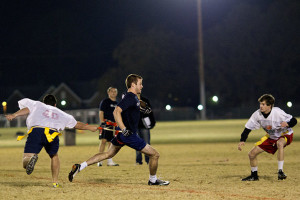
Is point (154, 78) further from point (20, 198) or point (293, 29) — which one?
point (20, 198)

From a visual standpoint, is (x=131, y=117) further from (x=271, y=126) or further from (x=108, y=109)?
(x=108, y=109)

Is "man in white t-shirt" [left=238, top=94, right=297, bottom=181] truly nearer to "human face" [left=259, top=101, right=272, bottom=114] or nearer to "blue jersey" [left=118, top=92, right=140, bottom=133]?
"human face" [left=259, top=101, right=272, bottom=114]

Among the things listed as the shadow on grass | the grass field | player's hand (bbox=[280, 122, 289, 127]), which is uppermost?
player's hand (bbox=[280, 122, 289, 127])

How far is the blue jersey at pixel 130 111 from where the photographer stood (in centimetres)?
983

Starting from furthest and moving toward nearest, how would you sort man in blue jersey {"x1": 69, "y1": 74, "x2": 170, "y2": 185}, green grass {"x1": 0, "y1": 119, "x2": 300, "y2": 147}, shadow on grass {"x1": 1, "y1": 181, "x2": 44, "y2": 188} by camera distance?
green grass {"x1": 0, "y1": 119, "x2": 300, "y2": 147}, shadow on grass {"x1": 1, "y1": 181, "x2": 44, "y2": 188}, man in blue jersey {"x1": 69, "y1": 74, "x2": 170, "y2": 185}

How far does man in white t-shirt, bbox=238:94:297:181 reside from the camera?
10711mm

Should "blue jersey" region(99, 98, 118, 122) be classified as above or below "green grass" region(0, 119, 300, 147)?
above

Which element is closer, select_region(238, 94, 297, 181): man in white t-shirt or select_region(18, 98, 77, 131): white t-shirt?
select_region(18, 98, 77, 131): white t-shirt

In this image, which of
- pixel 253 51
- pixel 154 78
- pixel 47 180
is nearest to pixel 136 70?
pixel 154 78

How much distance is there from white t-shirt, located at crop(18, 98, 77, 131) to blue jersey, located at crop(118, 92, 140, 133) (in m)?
0.97

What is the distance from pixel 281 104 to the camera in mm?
75062

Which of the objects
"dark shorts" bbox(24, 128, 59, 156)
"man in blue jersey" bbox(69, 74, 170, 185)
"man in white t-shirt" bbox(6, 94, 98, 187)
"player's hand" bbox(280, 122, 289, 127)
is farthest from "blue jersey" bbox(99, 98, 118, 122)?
"player's hand" bbox(280, 122, 289, 127)

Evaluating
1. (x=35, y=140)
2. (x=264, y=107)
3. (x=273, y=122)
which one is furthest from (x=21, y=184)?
(x=273, y=122)

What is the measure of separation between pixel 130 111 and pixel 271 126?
9.52 feet
